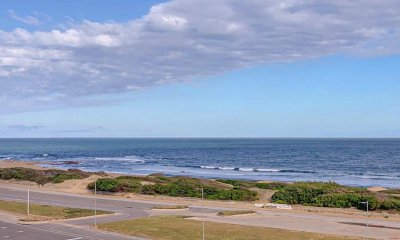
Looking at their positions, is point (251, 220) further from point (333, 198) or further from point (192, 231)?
point (333, 198)

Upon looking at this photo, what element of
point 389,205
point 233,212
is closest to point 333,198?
point 389,205

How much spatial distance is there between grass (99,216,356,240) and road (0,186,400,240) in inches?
72.8

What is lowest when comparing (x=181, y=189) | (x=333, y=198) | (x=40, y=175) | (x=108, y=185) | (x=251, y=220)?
(x=251, y=220)

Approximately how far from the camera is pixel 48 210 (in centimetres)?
5022

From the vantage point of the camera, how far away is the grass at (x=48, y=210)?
46344mm

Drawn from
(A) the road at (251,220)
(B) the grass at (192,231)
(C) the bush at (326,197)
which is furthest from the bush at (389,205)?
(B) the grass at (192,231)

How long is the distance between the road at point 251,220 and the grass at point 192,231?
1.85 metres

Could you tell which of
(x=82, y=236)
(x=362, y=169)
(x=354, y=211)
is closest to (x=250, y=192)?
(x=354, y=211)

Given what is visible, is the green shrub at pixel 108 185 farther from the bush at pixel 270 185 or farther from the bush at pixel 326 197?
the bush at pixel 326 197

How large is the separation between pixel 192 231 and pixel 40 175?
5215 centimetres

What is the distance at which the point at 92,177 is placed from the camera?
7981cm

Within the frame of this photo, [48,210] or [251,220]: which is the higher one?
[48,210]

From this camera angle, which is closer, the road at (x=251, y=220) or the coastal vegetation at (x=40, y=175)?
the road at (x=251, y=220)

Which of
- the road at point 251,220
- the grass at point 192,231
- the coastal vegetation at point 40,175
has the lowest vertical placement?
the road at point 251,220
